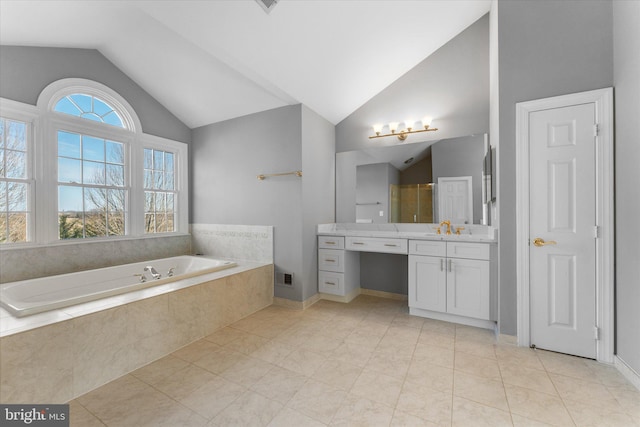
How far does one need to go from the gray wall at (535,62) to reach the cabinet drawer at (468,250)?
23 cm

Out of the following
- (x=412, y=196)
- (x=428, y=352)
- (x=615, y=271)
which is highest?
(x=412, y=196)

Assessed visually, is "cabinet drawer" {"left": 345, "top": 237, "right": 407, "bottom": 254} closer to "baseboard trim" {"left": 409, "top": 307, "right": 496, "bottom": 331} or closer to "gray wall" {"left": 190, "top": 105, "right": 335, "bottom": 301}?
"gray wall" {"left": 190, "top": 105, "right": 335, "bottom": 301}

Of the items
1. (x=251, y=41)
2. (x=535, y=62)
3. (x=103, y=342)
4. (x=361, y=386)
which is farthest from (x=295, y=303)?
(x=535, y=62)

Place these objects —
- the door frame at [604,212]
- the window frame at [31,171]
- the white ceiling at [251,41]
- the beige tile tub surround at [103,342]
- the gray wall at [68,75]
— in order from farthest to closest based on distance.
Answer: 1. the window frame at [31,171]
2. the gray wall at [68,75]
3. the white ceiling at [251,41]
4. the door frame at [604,212]
5. the beige tile tub surround at [103,342]

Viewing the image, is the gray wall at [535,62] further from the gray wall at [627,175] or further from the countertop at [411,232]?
the countertop at [411,232]

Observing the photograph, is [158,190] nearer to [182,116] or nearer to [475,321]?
[182,116]

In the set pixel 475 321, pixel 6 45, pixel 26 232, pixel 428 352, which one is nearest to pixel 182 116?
pixel 6 45

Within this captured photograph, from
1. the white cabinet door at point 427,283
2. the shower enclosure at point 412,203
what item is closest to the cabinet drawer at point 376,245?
the white cabinet door at point 427,283

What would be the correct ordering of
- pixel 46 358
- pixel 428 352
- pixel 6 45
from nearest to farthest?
pixel 46 358, pixel 428 352, pixel 6 45

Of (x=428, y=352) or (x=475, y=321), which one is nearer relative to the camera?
(x=428, y=352)

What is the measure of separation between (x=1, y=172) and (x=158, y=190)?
1.48 m

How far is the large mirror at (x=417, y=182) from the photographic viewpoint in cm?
310

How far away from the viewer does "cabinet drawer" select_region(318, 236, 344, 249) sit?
3.37m

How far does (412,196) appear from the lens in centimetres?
340
